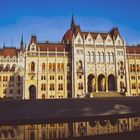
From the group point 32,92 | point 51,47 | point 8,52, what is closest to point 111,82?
point 51,47

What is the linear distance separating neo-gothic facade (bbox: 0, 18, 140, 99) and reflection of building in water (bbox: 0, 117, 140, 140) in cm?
5634

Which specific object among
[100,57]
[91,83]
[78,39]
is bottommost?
[91,83]

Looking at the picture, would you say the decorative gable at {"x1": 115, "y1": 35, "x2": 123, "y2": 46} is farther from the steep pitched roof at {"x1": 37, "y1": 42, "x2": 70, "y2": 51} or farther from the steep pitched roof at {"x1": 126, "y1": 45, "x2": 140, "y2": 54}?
the steep pitched roof at {"x1": 37, "y1": 42, "x2": 70, "y2": 51}

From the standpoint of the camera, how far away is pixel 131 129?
2311cm

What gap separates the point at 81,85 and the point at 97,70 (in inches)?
310

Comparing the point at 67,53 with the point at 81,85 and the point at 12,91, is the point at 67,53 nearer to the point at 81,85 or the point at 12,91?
the point at 81,85

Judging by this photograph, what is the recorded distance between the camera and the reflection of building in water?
830 inches

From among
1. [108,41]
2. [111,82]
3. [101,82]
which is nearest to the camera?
[111,82]

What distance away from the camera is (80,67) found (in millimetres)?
86562

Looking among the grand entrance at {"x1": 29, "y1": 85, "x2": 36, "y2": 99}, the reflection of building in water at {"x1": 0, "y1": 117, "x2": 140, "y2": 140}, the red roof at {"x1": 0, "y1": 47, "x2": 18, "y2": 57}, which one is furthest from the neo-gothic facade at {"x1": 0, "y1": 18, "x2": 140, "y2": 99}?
the reflection of building in water at {"x1": 0, "y1": 117, "x2": 140, "y2": 140}

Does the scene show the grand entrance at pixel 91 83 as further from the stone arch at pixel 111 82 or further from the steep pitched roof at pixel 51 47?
the steep pitched roof at pixel 51 47

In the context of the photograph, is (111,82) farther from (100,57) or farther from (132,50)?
(132,50)

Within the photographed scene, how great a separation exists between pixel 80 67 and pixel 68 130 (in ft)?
209

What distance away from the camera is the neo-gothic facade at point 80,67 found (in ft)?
277
